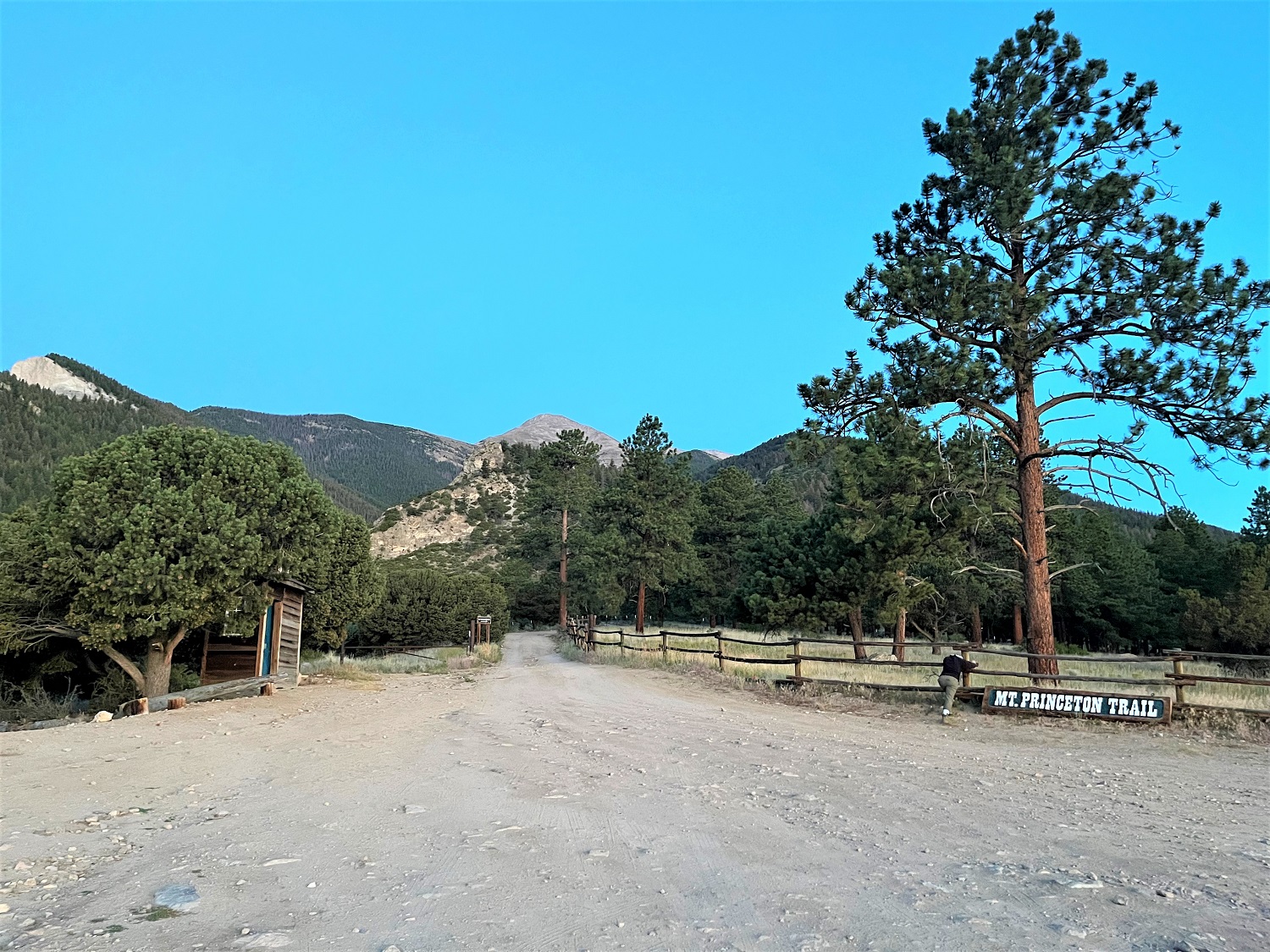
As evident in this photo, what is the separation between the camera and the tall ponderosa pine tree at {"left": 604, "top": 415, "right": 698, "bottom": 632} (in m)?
45.2

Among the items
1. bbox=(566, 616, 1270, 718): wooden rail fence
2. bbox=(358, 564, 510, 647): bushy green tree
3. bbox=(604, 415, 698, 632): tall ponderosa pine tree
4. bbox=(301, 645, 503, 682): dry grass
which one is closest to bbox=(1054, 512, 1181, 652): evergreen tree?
bbox=(604, 415, 698, 632): tall ponderosa pine tree

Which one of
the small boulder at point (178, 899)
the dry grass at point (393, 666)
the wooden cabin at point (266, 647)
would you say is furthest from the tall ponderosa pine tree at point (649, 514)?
the small boulder at point (178, 899)

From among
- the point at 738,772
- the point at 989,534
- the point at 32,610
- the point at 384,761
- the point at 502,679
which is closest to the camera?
the point at 738,772

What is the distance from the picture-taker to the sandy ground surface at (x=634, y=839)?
400cm

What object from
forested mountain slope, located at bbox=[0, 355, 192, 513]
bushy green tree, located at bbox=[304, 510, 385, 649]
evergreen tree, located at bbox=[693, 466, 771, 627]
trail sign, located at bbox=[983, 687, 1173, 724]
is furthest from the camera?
forested mountain slope, located at bbox=[0, 355, 192, 513]

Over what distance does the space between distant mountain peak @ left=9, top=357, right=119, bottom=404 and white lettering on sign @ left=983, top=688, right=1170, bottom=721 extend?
168405mm

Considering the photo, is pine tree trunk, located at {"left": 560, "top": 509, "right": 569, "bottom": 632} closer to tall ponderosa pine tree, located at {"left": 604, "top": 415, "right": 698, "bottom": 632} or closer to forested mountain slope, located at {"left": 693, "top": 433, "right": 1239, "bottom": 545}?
tall ponderosa pine tree, located at {"left": 604, "top": 415, "right": 698, "bottom": 632}

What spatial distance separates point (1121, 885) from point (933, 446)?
34.4 ft

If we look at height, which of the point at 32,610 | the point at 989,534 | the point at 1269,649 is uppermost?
the point at 989,534

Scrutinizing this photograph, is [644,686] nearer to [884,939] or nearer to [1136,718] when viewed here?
[1136,718]

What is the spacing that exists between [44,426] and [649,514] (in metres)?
97.3

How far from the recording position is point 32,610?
54.9ft

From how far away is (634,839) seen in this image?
566cm

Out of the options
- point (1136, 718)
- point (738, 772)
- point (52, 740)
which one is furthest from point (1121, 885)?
point (52, 740)
